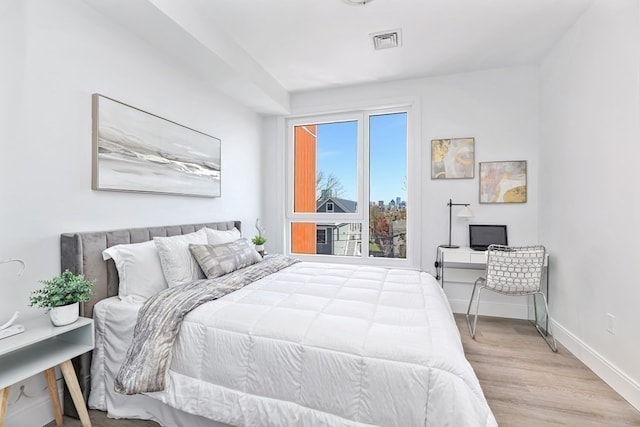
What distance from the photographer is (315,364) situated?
1.31m

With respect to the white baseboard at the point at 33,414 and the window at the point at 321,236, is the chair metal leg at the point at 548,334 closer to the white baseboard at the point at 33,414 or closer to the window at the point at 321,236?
the window at the point at 321,236

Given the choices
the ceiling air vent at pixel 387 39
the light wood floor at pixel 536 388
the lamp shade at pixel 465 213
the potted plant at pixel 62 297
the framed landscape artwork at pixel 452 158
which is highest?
the ceiling air vent at pixel 387 39

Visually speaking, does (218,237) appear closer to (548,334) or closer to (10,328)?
(10,328)

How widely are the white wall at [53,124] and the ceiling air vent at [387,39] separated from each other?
1.86 m

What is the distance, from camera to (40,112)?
5.54 ft

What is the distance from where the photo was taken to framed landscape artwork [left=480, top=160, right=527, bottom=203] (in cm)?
326

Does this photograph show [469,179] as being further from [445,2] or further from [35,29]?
[35,29]

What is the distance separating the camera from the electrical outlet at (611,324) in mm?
2002

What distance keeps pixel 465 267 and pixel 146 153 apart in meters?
3.42

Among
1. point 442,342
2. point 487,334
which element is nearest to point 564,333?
point 487,334

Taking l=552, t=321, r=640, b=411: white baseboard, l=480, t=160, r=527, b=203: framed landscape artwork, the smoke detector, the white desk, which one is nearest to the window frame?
the white desk

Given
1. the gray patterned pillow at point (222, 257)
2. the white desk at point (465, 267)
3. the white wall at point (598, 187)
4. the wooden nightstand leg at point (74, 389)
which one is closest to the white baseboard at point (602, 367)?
the white wall at point (598, 187)

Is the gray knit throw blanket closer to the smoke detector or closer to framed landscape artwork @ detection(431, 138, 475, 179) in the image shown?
the smoke detector

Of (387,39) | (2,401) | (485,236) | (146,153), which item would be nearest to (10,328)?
(2,401)
